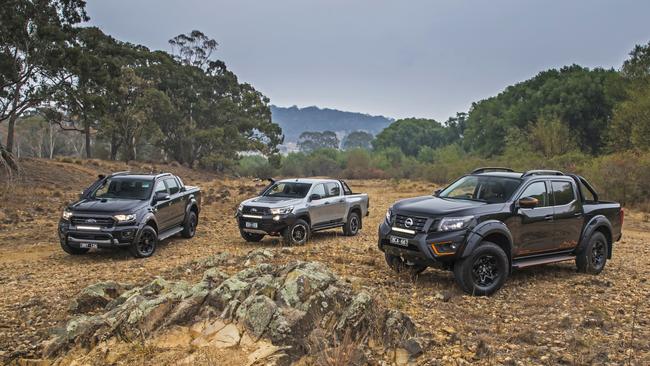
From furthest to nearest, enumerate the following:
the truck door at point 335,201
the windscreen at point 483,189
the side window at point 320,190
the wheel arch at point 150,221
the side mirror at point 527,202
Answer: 1. the truck door at point 335,201
2. the side window at point 320,190
3. the wheel arch at point 150,221
4. the windscreen at point 483,189
5. the side mirror at point 527,202

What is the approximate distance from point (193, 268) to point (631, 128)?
37.9m

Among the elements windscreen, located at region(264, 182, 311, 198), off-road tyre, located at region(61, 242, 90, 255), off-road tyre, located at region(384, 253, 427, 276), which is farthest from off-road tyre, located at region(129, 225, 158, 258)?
off-road tyre, located at region(384, 253, 427, 276)

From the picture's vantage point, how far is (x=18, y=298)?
24.2 feet

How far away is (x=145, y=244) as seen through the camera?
438 inches

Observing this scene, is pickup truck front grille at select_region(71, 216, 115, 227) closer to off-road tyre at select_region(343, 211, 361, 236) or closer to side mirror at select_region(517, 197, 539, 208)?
off-road tyre at select_region(343, 211, 361, 236)

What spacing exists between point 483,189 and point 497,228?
113 centimetres

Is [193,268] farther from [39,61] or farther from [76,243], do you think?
[39,61]

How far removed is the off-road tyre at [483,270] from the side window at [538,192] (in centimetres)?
129

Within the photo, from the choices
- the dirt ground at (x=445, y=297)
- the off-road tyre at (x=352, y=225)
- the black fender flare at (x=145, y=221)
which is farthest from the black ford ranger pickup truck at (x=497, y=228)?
the off-road tyre at (x=352, y=225)

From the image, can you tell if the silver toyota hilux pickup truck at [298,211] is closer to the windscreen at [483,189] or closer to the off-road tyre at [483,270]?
the windscreen at [483,189]

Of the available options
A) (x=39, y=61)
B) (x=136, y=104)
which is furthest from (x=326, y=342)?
(x=136, y=104)

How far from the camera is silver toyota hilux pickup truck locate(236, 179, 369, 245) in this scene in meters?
12.0

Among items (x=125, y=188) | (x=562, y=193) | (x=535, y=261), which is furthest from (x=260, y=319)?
(x=125, y=188)

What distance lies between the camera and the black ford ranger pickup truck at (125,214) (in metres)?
10.3
